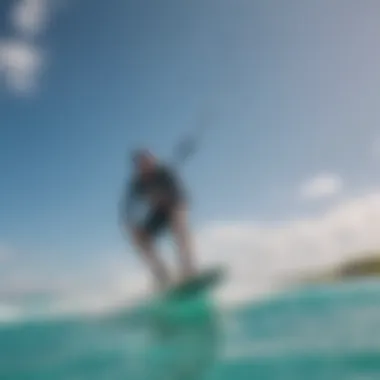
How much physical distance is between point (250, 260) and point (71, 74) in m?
0.97

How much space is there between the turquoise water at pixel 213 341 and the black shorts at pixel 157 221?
0.95ft

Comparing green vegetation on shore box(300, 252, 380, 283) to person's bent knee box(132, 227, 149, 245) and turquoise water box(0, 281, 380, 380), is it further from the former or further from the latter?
person's bent knee box(132, 227, 149, 245)

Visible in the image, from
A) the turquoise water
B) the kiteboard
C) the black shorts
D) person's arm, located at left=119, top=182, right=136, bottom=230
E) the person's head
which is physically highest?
the person's head

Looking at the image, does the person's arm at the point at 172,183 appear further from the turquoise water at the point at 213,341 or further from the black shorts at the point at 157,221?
the turquoise water at the point at 213,341

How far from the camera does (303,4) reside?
188cm

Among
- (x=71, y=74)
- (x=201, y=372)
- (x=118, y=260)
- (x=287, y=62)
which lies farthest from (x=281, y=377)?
(x=71, y=74)

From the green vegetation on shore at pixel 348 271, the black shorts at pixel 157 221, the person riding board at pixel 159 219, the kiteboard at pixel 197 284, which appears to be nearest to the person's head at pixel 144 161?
the person riding board at pixel 159 219

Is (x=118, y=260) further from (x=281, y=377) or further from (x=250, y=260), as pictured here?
(x=281, y=377)

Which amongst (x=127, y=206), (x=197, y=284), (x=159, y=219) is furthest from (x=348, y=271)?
(x=127, y=206)

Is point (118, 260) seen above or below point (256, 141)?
below

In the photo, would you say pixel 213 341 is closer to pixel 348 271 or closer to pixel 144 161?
pixel 348 271

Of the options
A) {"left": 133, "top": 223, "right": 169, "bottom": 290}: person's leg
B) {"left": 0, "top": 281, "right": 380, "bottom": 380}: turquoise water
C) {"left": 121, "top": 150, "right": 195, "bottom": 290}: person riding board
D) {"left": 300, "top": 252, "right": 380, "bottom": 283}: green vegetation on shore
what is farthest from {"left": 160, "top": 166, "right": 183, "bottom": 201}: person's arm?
{"left": 300, "top": 252, "right": 380, "bottom": 283}: green vegetation on shore

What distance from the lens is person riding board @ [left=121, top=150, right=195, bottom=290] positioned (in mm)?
1803

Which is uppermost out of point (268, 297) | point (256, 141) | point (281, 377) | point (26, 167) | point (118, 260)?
point (26, 167)
